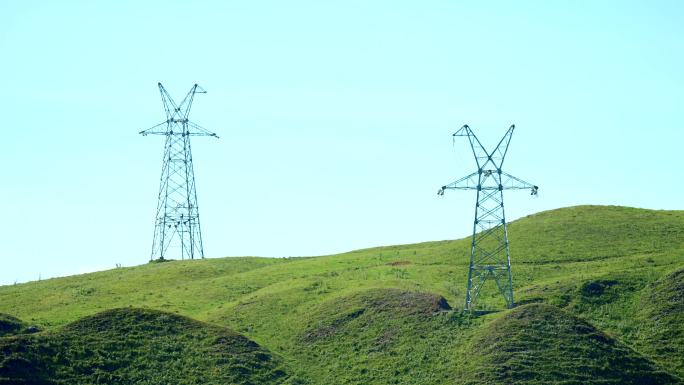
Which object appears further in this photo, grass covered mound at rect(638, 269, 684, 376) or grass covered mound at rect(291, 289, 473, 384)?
grass covered mound at rect(638, 269, 684, 376)

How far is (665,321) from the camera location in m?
96.7

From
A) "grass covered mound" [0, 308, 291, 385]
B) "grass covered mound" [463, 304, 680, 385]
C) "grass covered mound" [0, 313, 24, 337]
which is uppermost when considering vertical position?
"grass covered mound" [0, 313, 24, 337]

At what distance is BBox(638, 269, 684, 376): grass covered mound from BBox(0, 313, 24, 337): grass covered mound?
5930cm

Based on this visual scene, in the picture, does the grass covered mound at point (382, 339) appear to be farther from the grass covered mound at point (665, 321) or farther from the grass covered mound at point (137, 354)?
the grass covered mound at point (665, 321)

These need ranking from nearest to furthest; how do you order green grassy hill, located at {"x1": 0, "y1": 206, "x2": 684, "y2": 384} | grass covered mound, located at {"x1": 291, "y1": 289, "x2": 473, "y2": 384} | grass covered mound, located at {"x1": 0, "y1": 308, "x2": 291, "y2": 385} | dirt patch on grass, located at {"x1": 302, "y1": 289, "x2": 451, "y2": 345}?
grass covered mound, located at {"x1": 0, "y1": 308, "x2": 291, "y2": 385} → green grassy hill, located at {"x1": 0, "y1": 206, "x2": 684, "y2": 384} → grass covered mound, located at {"x1": 291, "y1": 289, "x2": 473, "y2": 384} → dirt patch on grass, located at {"x1": 302, "y1": 289, "x2": 451, "y2": 345}

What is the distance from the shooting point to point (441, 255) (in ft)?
452

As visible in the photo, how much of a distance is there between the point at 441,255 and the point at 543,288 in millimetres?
28973

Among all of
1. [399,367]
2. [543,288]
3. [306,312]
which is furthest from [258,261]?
[399,367]

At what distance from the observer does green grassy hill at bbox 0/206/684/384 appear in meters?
87.9

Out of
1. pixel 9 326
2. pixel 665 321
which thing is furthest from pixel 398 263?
pixel 9 326

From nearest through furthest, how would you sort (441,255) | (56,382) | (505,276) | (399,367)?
(56,382), (399,367), (505,276), (441,255)

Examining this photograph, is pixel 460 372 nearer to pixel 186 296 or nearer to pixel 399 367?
pixel 399 367

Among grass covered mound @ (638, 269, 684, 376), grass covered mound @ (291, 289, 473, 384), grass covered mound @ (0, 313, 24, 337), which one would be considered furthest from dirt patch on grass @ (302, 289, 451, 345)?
grass covered mound @ (0, 313, 24, 337)

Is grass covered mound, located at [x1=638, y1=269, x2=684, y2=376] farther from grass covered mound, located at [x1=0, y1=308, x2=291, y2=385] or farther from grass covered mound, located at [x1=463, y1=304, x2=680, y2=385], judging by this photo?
grass covered mound, located at [x1=0, y1=308, x2=291, y2=385]
